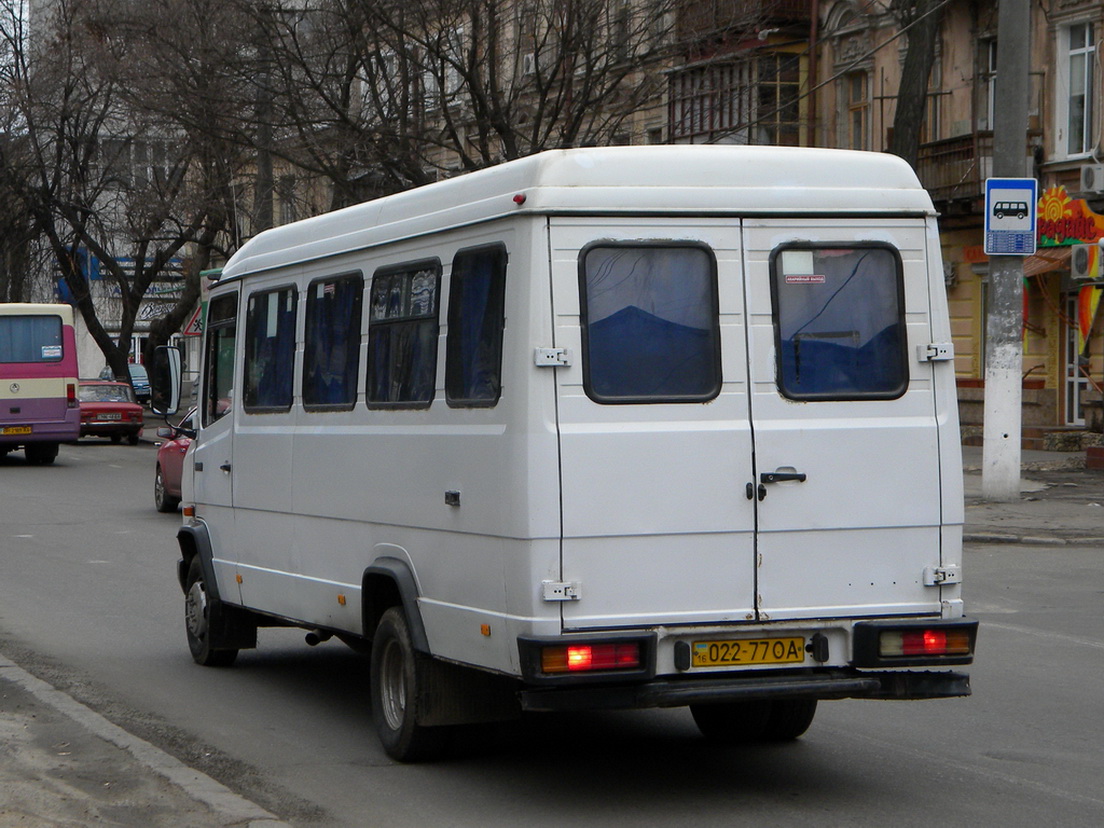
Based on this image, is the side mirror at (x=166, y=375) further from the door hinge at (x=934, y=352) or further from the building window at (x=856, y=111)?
the building window at (x=856, y=111)

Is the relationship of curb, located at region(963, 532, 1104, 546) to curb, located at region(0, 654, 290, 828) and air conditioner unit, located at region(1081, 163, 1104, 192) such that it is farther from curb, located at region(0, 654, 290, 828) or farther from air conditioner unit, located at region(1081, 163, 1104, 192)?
air conditioner unit, located at region(1081, 163, 1104, 192)

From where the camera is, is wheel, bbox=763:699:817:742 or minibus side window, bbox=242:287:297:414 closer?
wheel, bbox=763:699:817:742

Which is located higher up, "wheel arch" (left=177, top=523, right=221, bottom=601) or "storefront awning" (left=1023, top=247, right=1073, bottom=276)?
"storefront awning" (left=1023, top=247, right=1073, bottom=276)

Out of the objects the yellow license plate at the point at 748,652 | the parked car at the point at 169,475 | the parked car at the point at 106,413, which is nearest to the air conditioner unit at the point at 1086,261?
the parked car at the point at 169,475

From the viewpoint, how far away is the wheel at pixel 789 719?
25.0 ft

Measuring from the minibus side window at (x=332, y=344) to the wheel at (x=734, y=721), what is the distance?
213 centimetres

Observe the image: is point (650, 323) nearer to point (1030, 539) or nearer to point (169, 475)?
point (1030, 539)

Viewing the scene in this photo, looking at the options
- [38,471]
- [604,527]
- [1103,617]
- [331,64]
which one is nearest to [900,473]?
[604,527]

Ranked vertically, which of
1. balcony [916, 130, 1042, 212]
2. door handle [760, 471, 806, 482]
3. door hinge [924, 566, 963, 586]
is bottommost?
door hinge [924, 566, 963, 586]

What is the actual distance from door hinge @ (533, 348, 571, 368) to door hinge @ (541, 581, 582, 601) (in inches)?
31.0

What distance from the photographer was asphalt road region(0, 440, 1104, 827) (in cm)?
654

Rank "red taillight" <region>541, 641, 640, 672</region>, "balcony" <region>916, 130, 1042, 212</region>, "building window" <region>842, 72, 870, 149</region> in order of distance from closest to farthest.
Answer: "red taillight" <region>541, 641, 640, 672</region>
"balcony" <region>916, 130, 1042, 212</region>
"building window" <region>842, 72, 870, 149</region>

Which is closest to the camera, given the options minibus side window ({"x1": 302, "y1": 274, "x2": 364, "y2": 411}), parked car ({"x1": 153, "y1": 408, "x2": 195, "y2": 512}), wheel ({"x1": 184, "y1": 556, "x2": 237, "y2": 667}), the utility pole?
minibus side window ({"x1": 302, "y1": 274, "x2": 364, "y2": 411})

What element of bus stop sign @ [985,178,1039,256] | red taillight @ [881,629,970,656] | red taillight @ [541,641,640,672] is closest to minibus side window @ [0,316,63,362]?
bus stop sign @ [985,178,1039,256]
